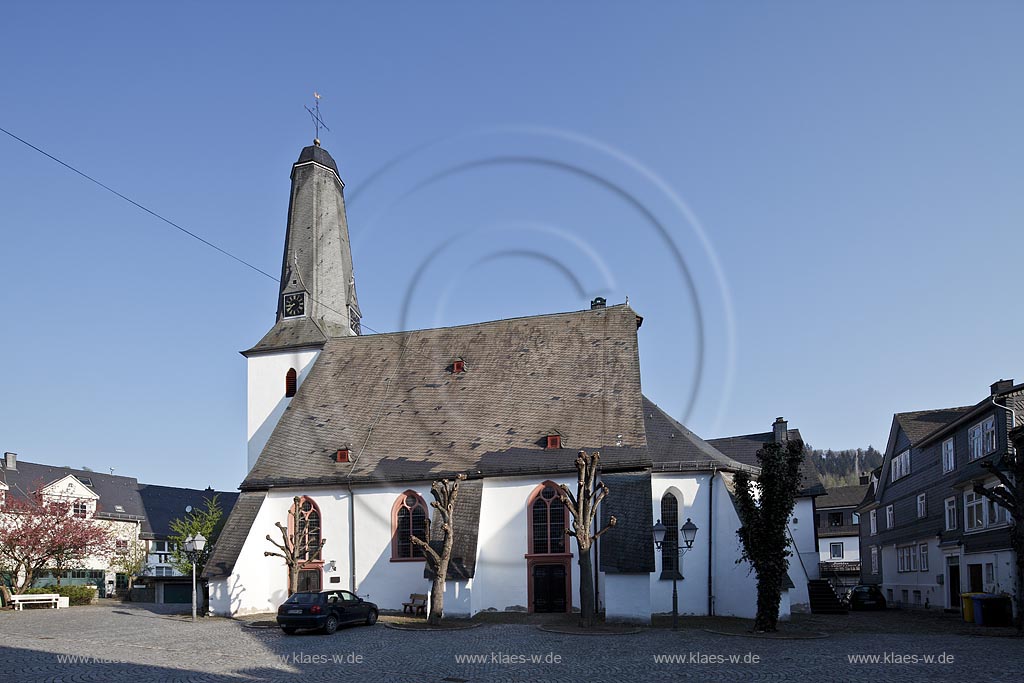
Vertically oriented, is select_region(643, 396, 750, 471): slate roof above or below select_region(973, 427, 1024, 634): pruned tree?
above

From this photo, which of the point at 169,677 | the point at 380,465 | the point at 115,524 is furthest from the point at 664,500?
the point at 115,524

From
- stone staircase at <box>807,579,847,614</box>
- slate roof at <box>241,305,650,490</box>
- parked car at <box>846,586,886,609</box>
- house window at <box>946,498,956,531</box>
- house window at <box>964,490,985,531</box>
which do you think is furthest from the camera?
parked car at <box>846,586,886,609</box>

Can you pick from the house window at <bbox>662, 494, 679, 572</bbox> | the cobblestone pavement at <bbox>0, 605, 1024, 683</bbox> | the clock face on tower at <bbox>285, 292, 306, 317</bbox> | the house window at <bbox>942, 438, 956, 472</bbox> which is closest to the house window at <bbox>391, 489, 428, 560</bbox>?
the cobblestone pavement at <bbox>0, 605, 1024, 683</bbox>

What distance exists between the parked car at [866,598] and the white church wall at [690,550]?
16287 millimetres

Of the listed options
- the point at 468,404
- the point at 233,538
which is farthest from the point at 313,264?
the point at 233,538

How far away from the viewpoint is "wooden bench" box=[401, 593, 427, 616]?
33094 mm

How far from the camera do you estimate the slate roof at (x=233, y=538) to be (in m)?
34.4

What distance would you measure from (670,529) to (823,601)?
30.5ft

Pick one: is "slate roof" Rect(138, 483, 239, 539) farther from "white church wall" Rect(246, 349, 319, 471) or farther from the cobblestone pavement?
the cobblestone pavement

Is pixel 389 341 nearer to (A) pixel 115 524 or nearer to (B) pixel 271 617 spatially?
(B) pixel 271 617

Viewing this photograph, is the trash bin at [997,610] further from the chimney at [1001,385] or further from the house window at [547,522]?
the house window at [547,522]

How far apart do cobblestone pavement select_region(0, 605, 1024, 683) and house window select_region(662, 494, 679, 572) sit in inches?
265

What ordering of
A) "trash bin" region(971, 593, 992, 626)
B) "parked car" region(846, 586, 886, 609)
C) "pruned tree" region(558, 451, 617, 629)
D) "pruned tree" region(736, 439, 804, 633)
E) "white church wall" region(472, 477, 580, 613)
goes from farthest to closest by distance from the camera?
"parked car" region(846, 586, 886, 609) < "white church wall" region(472, 477, 580, 613) < "trash bin" region(971, 593, 992, 626) < "pruned tree" region(558, 451, 617, 629) < "pruned tree" region(736, 439, 804, 633)

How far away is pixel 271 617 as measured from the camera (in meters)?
34.1
